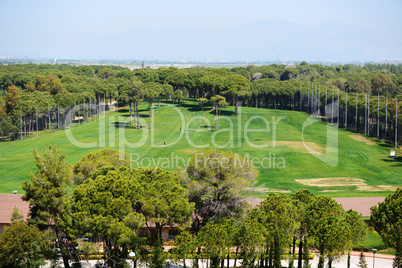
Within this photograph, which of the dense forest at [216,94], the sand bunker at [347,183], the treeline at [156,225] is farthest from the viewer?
the dense forest at [216,94]

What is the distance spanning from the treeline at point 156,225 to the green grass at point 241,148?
14.1 m

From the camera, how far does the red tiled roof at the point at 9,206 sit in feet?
135

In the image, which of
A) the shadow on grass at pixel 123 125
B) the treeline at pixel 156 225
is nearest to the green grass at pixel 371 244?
the treeline at pixel 156 225

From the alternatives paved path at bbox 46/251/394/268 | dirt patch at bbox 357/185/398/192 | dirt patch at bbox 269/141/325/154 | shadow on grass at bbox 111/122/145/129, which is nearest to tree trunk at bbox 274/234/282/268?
paved path at bbox 46/251/394/268

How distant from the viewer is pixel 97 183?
33031 millimetres

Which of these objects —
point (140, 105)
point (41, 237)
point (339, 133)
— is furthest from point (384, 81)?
point (41, 237)

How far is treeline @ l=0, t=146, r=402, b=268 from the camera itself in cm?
3106

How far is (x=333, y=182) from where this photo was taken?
60.0 m

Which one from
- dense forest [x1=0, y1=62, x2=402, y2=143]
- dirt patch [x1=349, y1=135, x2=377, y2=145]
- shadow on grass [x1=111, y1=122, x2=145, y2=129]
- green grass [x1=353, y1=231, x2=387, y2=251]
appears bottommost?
green grass [x1=353, y1=231, x2=387, y2=251]

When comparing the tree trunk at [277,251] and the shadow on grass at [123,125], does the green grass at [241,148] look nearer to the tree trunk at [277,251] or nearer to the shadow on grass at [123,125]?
the shadow on grass at [123,125]

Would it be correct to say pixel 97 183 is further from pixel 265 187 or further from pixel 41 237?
pixel 265 187

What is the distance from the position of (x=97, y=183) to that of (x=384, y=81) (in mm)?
116850

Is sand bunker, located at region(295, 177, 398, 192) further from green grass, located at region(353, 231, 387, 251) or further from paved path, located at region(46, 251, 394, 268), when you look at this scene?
paved path, located at region(46, 251, 394, 268)

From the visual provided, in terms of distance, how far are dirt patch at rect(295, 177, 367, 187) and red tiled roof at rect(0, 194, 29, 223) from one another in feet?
114
